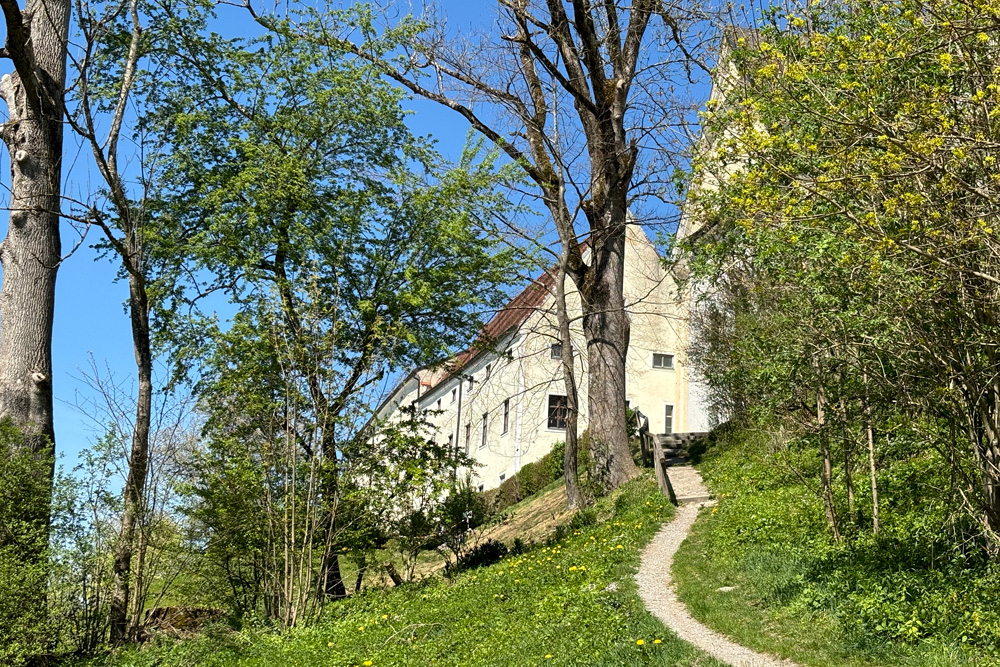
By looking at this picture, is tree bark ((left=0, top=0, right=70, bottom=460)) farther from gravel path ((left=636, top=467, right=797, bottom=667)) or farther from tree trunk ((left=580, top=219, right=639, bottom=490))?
tree trunk ((left=580, top=219, right=639, bottom=490))

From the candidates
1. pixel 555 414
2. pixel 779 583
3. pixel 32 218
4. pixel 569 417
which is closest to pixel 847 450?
pixel 779 583

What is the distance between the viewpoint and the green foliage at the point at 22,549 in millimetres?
10523

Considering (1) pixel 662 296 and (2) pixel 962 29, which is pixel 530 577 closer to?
(2) pixel 962 29

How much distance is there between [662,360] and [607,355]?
54.3 feet

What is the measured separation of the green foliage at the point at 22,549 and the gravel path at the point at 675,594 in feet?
22.8

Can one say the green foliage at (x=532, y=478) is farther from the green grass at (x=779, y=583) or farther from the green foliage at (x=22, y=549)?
the green foliage at (x=22, y=549)

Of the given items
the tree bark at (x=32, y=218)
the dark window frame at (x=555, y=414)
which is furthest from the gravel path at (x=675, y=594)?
the dark window frame at (x=555, y=414)

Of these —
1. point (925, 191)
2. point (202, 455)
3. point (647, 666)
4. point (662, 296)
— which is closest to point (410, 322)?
point (202, 455)

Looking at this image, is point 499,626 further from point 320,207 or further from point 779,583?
point 320,207

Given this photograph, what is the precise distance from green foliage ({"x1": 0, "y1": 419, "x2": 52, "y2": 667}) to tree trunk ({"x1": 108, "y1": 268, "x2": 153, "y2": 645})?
926mm

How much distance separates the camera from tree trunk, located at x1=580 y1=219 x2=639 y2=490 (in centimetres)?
1920

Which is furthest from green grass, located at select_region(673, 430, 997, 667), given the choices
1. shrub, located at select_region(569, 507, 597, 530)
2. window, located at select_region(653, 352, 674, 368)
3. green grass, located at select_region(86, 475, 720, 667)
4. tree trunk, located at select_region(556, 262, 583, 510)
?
window, located at select_region(653, 352, 674, 368)

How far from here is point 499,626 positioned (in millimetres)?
9961

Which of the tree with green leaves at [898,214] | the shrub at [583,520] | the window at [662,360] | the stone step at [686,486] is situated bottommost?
the shrub at [583,520]
